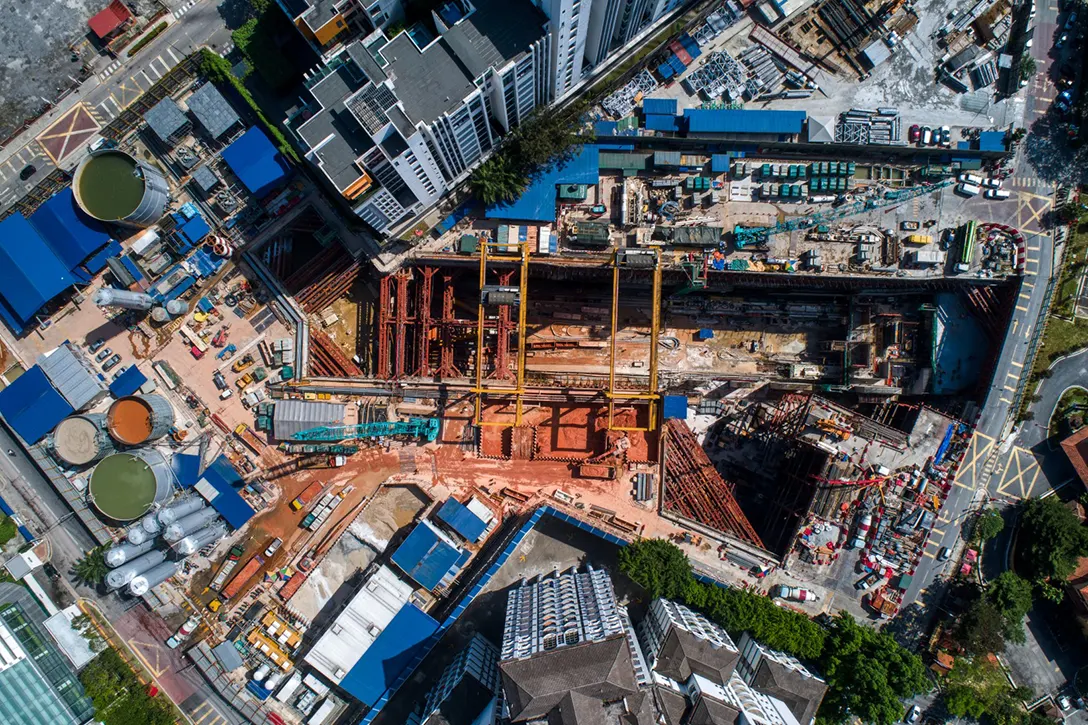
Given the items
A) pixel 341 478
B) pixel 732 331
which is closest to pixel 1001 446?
pixel 732 331

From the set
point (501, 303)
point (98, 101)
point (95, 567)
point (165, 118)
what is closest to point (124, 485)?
point (95, 567)

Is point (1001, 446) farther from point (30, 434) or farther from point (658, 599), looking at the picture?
point (30, 434)

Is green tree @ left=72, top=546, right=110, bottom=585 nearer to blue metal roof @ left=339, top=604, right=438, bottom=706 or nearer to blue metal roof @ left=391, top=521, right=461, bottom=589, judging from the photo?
blue metal roof @ left=339, top=604, right=438, bottom=706

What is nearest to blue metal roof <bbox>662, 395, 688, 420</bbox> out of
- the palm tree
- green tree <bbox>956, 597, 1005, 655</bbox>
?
the palm tree

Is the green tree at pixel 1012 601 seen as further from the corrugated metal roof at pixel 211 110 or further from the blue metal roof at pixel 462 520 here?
the corrugated metal roof at pixel 211 110

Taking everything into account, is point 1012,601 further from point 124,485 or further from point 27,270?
point 27,270

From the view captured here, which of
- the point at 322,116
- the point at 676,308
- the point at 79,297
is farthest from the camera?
the point at 676,308
